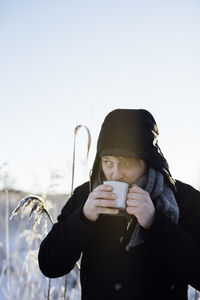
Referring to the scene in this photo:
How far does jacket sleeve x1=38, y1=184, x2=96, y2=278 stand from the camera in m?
1.50

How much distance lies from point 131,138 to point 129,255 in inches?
21.8

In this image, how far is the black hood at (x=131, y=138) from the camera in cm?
159

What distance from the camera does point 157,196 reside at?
155cm

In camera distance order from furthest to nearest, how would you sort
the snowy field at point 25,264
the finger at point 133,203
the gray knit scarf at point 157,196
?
1. the snowy field at point 25,264
2. the gray knit scarf at point 157,196
3. the finger at point 133,203

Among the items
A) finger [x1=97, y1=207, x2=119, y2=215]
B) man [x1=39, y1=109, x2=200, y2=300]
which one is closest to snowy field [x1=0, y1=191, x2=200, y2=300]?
man [x1=39, y1=109, x2=200, y2=300]

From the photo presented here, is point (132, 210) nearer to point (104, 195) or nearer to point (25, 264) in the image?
point (104, 195)

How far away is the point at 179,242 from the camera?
1362mm

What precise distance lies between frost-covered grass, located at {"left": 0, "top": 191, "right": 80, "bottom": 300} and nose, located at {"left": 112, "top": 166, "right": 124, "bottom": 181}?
0.60 meters

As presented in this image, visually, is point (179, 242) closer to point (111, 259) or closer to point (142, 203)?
point (142, 203)

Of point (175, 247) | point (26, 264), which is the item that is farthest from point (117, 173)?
point (26, 264)

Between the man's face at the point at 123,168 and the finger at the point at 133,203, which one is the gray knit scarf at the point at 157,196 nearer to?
the man's face at the point at 123,168

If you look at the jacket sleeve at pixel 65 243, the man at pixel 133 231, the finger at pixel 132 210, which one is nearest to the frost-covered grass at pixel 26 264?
the jacket sleeve at pixel 65 243

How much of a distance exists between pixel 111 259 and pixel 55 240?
0.91ft

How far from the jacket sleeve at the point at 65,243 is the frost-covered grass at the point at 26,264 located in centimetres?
25
